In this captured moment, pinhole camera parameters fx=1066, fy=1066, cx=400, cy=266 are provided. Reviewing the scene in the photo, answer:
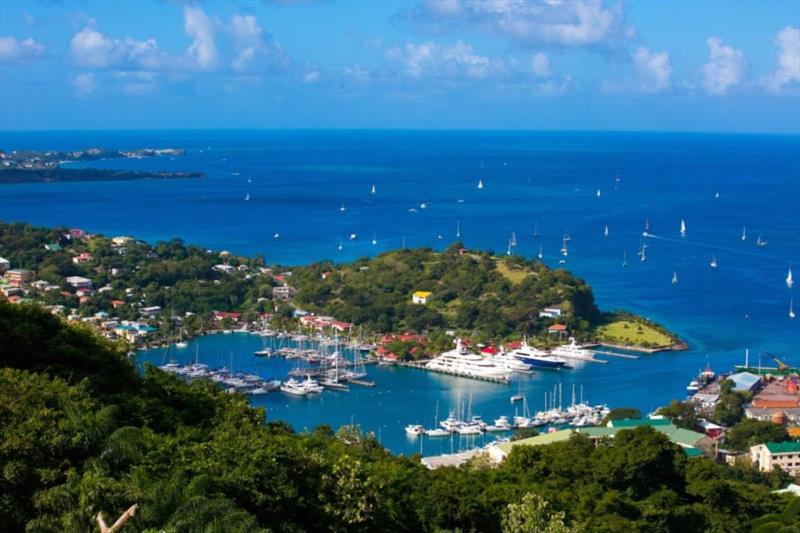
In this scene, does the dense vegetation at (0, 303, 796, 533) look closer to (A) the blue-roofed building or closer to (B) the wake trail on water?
(A) the blue-roofed building

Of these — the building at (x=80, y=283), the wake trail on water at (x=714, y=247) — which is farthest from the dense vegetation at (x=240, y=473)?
the wake trail on water at (x=714, y=247)

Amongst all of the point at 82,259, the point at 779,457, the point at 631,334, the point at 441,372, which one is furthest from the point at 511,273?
the point at 779,457

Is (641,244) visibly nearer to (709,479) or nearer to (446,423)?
(446,423)

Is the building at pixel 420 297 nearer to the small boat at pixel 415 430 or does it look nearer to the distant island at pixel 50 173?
the small boat at pixel 415 430

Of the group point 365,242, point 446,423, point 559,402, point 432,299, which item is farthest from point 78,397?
point 365,242

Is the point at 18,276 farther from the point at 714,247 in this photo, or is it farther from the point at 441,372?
the point at 714,247

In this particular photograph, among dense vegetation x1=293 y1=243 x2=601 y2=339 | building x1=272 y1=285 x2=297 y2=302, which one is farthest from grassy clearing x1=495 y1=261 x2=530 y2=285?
building x1=272 y1=285 x2=297 y2=302

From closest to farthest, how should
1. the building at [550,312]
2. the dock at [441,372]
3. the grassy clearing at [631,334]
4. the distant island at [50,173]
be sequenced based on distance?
the dock at [441,372], the grassy clearing at [631,334], the building at [550,312], the distant island at [50,173]
